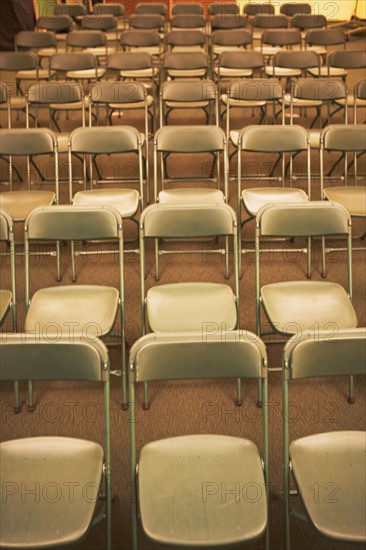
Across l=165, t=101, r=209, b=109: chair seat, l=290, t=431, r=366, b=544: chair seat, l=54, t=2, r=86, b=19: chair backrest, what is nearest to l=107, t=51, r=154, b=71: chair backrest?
l=165, t=101, r=209, b=109: chair seat

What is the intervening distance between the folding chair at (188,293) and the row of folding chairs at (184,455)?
863 millimetres

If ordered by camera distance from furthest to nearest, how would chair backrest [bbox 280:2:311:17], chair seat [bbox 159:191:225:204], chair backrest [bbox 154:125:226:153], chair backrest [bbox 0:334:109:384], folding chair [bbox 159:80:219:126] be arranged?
1. chair backrest [bbox 280:2:311:17]
2. folding chair [bbox 159:80:219:126]
3. chair backrest [bbox 154:125:226:153]
4. chair seat [bbox 159:191:225:204]
5. chair backrest [bbox 0:334:109:384]

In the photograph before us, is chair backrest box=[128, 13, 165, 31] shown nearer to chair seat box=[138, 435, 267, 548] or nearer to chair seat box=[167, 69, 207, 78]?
chair seat box=[167, 69, 207, 78]

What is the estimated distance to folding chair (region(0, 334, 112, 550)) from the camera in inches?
91.4

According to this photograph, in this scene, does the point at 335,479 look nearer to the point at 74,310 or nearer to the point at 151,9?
the point at 74,310

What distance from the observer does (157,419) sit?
11.4 feet

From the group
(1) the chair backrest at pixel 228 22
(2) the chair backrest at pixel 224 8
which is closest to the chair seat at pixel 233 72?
(1) the chair backrest at pixel 228 22

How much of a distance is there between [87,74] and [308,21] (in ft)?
12.0

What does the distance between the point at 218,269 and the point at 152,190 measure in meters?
1.54

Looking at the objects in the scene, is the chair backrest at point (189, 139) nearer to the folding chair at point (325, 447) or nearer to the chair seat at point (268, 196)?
the chair seat at point (268, 196)

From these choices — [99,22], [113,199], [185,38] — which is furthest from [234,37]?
[113,199]

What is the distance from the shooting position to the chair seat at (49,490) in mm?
Result: 2215

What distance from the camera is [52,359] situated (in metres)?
2.53

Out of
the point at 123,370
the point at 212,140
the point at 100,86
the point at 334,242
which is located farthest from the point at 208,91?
the point at 123,370
